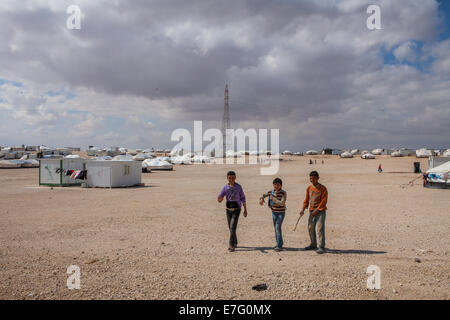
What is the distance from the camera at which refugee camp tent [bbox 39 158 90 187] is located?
24156 mm

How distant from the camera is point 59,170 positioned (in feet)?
79.3

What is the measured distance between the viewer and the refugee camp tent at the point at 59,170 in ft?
79.3

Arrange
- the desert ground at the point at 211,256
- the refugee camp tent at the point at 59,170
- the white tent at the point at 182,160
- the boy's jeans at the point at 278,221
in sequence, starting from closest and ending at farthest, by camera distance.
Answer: the desert ground at the point at 211,256, the boy's jeans at the point at 278,221, the refugee camp tent at the point at 59,170, the white tent at the point at 182,160

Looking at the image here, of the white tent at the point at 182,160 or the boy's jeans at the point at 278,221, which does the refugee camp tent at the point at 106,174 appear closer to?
the boy's jeans at the point at 278,221

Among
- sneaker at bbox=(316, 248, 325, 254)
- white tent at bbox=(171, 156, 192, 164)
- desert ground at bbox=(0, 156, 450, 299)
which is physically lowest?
desert ground at bbox=(0, 156, 450, 299)

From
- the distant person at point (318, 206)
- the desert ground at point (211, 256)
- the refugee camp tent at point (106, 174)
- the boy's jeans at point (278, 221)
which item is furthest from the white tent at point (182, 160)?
the distant person at point (318, 206)

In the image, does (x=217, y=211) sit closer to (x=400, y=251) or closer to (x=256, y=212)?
(x=256, y=212)

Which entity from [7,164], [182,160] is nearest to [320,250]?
[7,164]

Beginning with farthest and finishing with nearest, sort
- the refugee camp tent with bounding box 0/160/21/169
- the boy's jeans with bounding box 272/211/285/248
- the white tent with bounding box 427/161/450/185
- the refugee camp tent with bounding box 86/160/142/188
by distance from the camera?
1. the refugee camp tent with bounding box 0/160/21/169
2. the refugee camp tent with bounding box 86/160/142/188
3. the white tent with bounding box 427/161/450/185
4. the boy's jeans with bounding box 272/211/285/248

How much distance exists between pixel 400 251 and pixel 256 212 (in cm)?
635

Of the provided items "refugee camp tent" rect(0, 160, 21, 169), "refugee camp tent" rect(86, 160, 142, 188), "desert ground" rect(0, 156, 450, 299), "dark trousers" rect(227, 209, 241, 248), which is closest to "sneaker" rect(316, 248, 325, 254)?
"desert ground" rect(0, 156, 450, 299)

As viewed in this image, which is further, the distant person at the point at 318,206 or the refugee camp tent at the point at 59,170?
the refugee camp tent at the point at 59,170

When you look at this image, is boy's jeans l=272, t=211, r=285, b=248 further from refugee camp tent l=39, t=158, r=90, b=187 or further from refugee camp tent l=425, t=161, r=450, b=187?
refugee camp tent l=39, t=158, r=90, b=187
